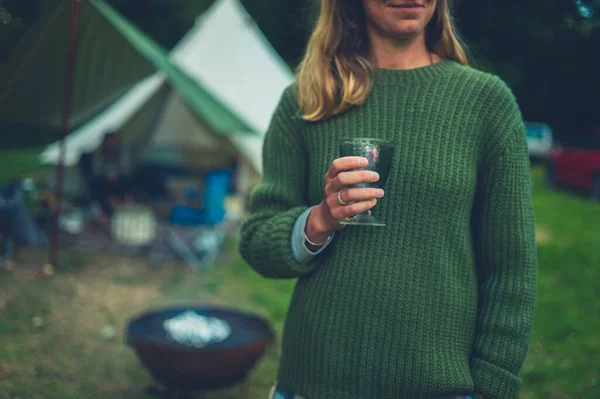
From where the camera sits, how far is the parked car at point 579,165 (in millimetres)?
13039

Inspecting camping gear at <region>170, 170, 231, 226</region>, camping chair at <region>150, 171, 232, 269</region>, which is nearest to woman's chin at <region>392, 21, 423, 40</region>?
camping chair at <region>150, 171, 232, 269</region>

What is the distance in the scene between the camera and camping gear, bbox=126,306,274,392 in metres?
3.30

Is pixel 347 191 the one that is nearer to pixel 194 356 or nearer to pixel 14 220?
pixel 194 356

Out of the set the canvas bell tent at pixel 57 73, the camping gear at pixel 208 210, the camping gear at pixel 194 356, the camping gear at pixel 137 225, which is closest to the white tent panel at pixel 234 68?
the camping gear at pixel 208 210

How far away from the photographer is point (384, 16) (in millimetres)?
1447

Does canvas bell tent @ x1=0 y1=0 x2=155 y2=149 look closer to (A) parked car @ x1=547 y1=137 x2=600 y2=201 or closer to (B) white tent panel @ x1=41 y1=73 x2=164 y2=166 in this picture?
(B) white tent panel @ x1=41 y1=73 x2=164 y2=166

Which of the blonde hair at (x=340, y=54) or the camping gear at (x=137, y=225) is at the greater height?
the blonde hair at (x=340, y=54)

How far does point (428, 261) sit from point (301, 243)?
31 centimetres

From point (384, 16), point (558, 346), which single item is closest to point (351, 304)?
point (384, 16)

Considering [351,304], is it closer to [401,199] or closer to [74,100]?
[401,199]

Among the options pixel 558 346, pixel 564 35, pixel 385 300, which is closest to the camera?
pixel 385 300

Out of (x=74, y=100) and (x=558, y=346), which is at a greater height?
(x=74, y=100)

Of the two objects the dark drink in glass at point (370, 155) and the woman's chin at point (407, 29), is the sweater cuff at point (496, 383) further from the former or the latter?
the woman's chin at point (407, 29)

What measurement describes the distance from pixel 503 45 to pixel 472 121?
405 cm
